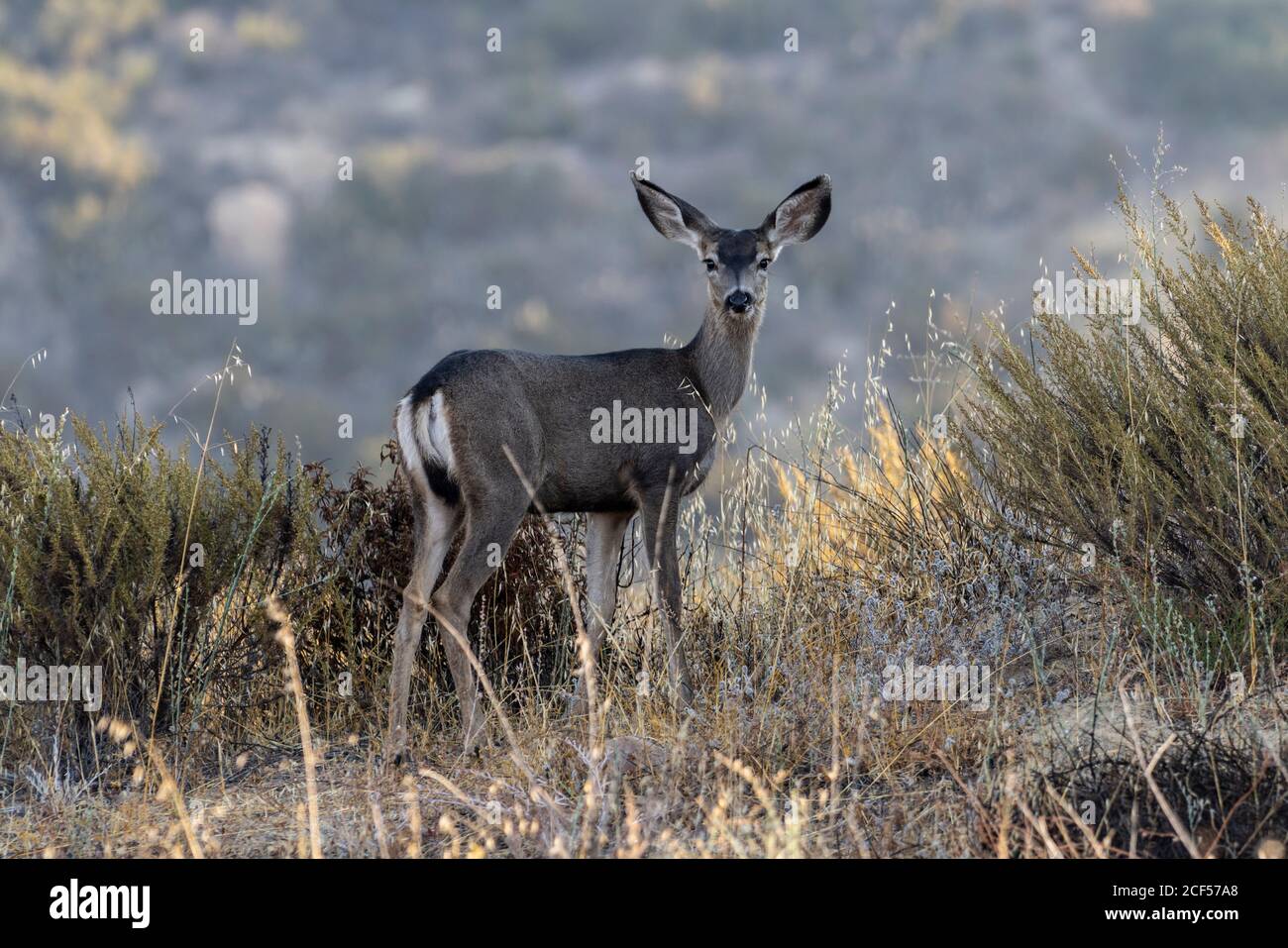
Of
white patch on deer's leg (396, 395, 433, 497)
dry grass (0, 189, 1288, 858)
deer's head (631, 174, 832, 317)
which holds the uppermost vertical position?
deer's head (631, 174, 832, 317)

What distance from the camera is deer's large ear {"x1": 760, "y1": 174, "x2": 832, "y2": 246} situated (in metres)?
7.57

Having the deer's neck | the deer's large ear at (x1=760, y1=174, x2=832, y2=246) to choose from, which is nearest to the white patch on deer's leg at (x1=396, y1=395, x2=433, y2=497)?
the deer's neck

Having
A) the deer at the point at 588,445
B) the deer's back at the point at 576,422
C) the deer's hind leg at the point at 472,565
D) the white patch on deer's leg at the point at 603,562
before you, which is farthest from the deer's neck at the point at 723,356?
the deer's hind leg at the point at 472,565

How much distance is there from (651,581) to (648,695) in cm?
97

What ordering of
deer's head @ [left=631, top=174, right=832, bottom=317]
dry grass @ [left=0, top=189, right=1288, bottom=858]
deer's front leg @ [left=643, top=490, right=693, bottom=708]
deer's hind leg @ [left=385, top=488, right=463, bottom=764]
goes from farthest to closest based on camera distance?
deer's head @ [left=631, top=174, right=832, bottom=317], deer's front leg @ [left=643, top=490, right=693, bottom=708], deer's hind leg @ [left=385, top=488, right=463, bottom=764], dry grass @ [left=0, top=189, right=1288, bottom=858]

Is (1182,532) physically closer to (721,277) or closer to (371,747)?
(721,277)

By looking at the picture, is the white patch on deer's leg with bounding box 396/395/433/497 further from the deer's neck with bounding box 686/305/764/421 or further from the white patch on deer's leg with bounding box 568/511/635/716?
the deer's neck with bounding box 686/305/764/421

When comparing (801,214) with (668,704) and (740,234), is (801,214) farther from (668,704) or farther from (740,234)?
(668,704)

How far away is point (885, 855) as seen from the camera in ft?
14.2

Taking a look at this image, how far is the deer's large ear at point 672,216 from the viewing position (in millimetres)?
7516

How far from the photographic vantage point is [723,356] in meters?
7.64

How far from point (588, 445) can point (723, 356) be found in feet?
4.12

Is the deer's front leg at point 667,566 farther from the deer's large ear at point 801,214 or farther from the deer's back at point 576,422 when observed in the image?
the deer's large ear at point 801,214
